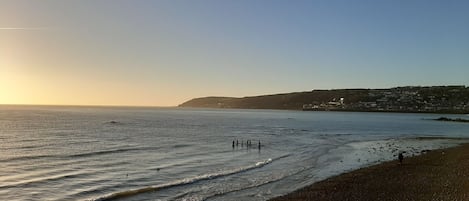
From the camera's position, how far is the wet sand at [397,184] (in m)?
23.4

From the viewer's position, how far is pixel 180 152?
48.9m

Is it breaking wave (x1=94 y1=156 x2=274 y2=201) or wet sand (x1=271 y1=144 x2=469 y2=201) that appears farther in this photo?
breaking wave (x1=94 y1=156 x2=274 y2=201)

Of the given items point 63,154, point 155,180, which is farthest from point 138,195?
point 63,154

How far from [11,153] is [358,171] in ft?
112

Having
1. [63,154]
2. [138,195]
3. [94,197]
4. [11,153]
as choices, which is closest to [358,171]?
[138,195]

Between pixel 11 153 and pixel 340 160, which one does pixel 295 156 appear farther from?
pixel 11 153

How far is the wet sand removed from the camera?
23.4m

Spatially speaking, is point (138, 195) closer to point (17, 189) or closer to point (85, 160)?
point (17, 189)

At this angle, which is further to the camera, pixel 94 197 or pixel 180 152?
pixel 180 152

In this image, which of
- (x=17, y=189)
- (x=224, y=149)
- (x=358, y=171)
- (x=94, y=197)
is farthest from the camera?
(x=224, y=149)

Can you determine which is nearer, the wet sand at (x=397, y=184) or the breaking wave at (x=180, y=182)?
the wet sand at (x=397, y=184)

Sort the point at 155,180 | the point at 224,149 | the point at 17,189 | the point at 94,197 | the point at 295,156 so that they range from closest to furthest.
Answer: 1. the point at 94,197
2. the point at 17,189
3. the point at 155,180
4. the point at 295,156
5. the point at 224,149

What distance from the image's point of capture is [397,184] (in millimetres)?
27312

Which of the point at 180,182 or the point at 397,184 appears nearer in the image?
the point at 397,184
